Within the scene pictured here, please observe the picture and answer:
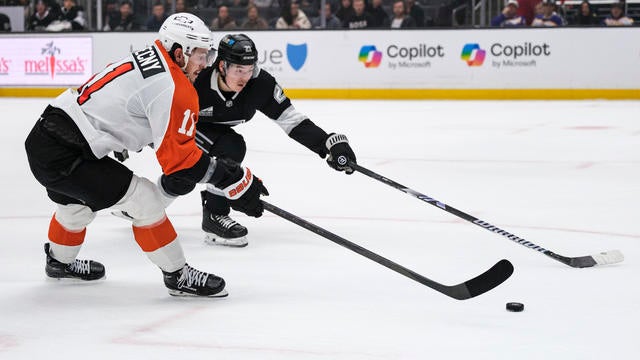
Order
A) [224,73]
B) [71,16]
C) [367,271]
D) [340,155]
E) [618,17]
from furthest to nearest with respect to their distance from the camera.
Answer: [71,16]
[618,17]
[224,73]
[340,155]
[367,271]

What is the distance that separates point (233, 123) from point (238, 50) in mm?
518

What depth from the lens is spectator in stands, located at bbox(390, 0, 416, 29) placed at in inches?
464

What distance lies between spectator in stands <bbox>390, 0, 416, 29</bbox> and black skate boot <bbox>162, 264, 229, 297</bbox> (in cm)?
886

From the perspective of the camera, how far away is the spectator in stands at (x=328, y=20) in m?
12.0

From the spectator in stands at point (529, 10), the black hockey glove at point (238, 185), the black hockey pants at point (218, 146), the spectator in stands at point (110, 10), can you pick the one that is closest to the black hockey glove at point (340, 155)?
the black hockey pants at point (218, 146)

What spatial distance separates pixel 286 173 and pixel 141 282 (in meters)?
2.88

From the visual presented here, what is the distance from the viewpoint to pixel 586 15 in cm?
1148

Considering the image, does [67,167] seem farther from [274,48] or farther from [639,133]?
[274,48]

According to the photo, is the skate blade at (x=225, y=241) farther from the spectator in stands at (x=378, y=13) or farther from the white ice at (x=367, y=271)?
the spectator in stands at (x=378, y=13)

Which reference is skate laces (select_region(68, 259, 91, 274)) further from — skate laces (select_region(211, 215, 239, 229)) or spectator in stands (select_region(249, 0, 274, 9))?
spectator in stands (select_region(249, 0, 274, 9))

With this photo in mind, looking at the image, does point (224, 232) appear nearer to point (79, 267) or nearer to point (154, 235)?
point (79, 267)

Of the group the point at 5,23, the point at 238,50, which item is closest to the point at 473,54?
the point at 5,23

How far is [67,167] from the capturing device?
3.07 metres

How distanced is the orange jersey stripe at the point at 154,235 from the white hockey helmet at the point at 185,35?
1.69 ft
